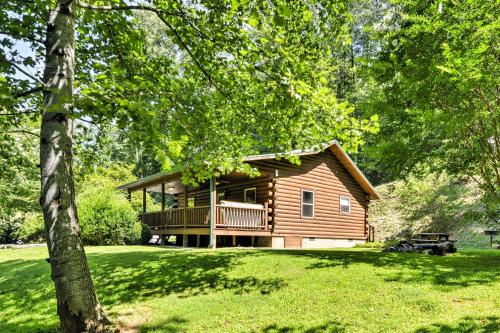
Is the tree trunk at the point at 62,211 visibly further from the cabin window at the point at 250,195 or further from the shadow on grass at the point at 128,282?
the cabin window at the point at 250,195

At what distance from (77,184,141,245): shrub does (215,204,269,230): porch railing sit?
19.7 feet

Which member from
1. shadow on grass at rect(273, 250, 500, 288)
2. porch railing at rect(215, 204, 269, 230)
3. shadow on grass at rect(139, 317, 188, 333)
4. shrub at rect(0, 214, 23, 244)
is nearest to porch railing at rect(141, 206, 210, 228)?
porch railing at rect(215, 204, 269, 230)

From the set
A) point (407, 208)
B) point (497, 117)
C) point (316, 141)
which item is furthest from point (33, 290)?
point (407, 208)

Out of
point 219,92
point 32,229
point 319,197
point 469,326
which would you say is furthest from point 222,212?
point 32,229

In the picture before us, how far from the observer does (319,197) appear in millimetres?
21594

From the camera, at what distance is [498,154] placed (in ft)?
33.2

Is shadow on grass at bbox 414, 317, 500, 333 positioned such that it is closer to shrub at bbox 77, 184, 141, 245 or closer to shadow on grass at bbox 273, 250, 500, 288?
shadow on grass at bbox 273, 250, 500, 288

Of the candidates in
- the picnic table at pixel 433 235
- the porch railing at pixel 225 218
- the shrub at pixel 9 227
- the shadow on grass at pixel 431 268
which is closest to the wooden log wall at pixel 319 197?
the porch railing at pixel 225 218

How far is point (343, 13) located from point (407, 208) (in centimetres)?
2621

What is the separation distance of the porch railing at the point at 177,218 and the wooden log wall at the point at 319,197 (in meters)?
3.44

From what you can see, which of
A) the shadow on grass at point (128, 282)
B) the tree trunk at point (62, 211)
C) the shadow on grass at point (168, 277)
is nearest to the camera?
the tree trunk at point (62, 211)

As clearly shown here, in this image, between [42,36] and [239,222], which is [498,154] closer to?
[239,222]

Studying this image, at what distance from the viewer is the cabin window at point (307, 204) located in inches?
818

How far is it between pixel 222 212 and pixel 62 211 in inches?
443
